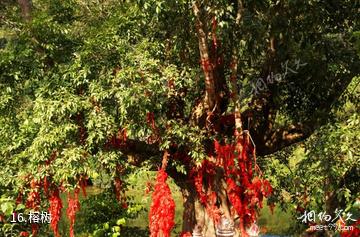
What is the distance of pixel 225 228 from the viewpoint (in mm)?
9680

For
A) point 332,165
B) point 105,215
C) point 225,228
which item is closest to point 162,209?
point 225,228

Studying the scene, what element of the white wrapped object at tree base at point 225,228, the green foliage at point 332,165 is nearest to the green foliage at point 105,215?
the white wrapped object at tree base at point 225,228

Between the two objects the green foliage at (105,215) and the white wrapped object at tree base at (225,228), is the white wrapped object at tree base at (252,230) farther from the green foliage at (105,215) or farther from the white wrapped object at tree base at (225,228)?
the green foliage at (105,215)

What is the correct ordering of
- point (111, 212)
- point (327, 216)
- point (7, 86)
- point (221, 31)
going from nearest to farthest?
point (221, 31) < point (7, 86) < point (327, 216) < point (111, 212)

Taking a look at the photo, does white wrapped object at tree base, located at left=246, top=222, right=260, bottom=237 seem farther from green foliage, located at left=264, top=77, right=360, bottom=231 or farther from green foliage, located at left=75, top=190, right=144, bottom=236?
green foliage, located at left=75, top=190, right=144, bottom=236

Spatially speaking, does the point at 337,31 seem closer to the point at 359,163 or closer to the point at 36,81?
the point at 359,163

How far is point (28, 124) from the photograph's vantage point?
7.98 metres

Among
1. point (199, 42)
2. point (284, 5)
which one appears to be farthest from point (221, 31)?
point (284, 5)

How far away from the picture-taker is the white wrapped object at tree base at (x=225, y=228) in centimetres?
960

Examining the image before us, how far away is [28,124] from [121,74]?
79.7 inches

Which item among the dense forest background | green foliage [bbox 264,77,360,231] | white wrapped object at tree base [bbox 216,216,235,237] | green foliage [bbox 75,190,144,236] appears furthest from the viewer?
green foliage [bbox 75,190,144,236]

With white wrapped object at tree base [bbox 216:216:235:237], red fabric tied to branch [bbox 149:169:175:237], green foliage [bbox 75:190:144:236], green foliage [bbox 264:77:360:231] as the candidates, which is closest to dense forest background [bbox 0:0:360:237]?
green foliage [bbox 264:77:360:231]

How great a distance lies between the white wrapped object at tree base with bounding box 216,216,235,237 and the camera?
9.60 meters

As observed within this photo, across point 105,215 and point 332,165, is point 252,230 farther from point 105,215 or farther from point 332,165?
point 105,215
